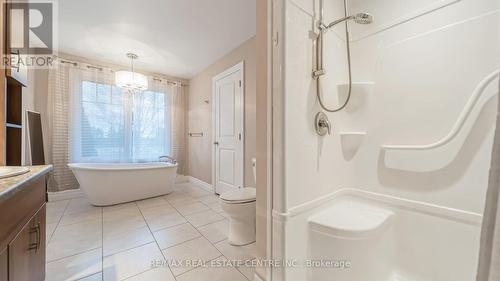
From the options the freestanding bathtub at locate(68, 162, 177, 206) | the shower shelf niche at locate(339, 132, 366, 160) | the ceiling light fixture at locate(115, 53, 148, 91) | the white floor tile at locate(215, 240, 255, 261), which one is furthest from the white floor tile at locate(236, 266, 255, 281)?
the ceiling light fixture at locate(115, 53, 148, 91)

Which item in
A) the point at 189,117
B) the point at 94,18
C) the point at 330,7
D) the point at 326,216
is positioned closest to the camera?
the point at 326,216

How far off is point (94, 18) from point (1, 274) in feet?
8.67

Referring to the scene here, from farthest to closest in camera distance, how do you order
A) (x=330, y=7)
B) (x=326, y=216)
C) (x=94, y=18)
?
(x=94, y=18)
(x=330, y=7)
(x=326, y=216)

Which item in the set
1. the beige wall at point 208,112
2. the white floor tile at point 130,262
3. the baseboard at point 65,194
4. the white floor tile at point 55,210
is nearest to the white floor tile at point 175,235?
the white floor tile at point 130,262

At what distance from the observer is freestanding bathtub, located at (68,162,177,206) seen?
276 cm

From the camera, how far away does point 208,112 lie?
386 centimetres

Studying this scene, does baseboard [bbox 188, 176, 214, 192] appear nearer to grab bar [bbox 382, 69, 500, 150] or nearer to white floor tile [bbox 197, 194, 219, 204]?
white floor tile [bbox 197, 194, 219, 204]

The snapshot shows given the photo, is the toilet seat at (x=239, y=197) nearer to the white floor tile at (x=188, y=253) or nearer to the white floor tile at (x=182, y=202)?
the white floor tile at (x=188, y=253)

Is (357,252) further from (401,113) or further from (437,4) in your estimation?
(437,4)

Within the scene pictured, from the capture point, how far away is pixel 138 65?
3705 mm

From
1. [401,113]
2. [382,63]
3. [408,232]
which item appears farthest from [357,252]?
[382,63]

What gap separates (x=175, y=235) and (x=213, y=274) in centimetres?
74

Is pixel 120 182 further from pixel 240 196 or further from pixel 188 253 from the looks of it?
pixel 240 196

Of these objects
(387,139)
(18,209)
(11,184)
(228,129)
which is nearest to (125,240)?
(18,209)
